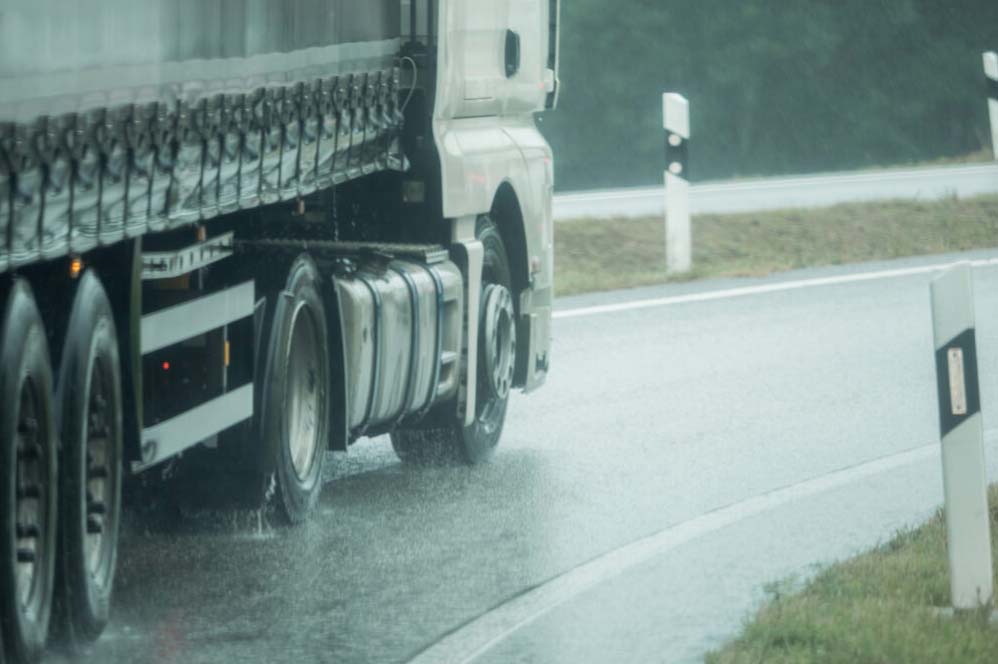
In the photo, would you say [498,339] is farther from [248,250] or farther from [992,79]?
[992,79]

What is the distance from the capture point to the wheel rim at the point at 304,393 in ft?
29.6

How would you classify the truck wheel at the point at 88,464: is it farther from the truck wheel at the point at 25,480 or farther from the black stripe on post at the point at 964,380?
the black stripe on post at the point at 964,380

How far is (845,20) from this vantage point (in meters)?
43.5

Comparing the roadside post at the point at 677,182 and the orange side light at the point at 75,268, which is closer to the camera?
the orange side light at the point at 75,268

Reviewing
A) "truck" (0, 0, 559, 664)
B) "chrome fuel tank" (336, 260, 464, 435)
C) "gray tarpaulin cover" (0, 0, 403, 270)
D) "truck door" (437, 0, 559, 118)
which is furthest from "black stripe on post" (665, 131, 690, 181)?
"gray tarpaulin cover" (0, 0, 403, 270)

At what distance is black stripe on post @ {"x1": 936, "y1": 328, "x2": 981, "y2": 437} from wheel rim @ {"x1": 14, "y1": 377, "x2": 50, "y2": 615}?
2.59 m

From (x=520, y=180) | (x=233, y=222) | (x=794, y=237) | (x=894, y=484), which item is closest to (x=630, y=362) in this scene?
(x=520, y=180)

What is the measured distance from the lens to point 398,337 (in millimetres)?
9781

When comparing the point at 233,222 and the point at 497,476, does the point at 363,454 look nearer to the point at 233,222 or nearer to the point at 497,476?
the point at 497,476

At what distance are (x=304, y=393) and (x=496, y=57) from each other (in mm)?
2705

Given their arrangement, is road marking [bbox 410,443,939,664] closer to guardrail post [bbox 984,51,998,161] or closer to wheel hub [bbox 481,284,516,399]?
wheel hub [bbox 481,284,516,399]

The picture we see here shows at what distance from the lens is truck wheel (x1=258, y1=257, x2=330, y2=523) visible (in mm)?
8641

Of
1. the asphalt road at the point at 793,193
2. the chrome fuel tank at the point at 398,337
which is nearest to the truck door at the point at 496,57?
the chrome fuel tank at the point at 398,337

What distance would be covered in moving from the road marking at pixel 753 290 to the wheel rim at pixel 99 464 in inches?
336
